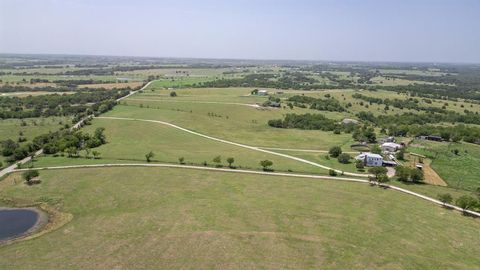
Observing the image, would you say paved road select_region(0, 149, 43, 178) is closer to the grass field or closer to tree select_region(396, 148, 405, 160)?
the grass field

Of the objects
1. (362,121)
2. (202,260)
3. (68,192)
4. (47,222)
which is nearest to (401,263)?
(202,260)

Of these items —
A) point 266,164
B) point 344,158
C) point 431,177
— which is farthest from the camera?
point 344,158

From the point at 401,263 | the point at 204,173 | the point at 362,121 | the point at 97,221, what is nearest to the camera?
the point at 401,263

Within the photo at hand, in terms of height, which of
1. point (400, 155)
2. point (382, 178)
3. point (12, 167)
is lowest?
point (12, 167)

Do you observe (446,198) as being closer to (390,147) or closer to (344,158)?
(344,158)

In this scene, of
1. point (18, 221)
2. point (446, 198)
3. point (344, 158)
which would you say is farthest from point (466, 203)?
point (18, 221)

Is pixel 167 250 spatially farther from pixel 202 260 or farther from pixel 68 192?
pixel 68 192
